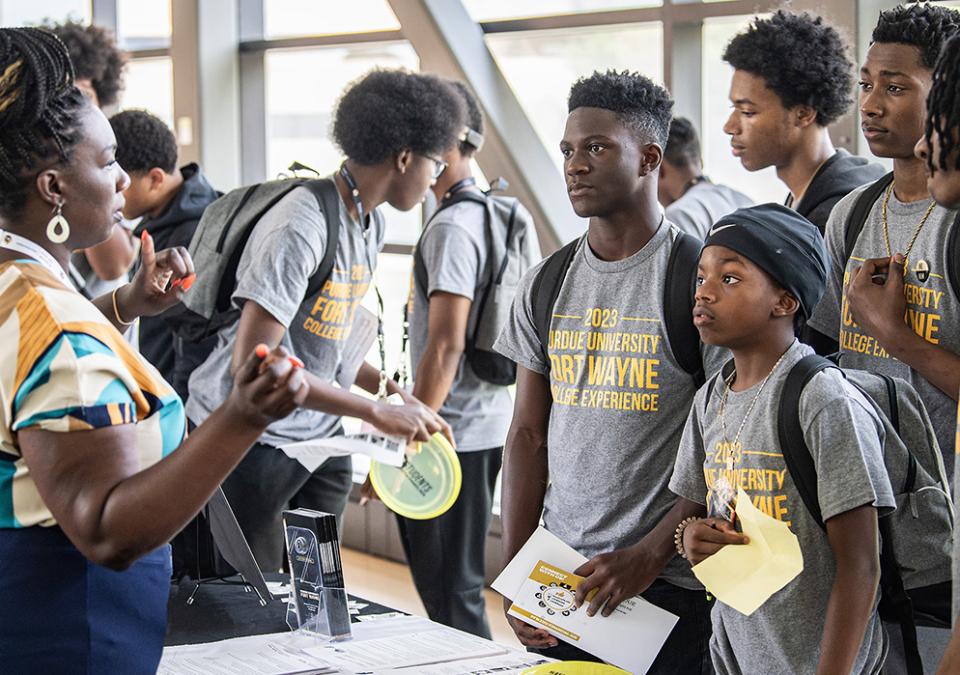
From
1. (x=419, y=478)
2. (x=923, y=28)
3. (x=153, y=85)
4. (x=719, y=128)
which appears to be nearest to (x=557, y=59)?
(x=719, y=128)

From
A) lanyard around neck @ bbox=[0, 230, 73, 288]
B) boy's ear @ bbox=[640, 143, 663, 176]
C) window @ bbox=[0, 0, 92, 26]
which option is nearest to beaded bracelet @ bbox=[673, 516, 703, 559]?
boy's ear @ bbox=[640, 143, 663, 176]

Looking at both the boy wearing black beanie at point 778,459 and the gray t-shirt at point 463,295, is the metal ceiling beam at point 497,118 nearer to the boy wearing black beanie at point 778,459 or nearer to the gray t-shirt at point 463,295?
the gray t-shirt at point 463,295

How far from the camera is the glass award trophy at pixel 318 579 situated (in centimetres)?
217

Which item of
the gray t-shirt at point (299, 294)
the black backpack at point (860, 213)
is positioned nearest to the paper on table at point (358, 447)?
the gray t-shirt at point (299, 294)

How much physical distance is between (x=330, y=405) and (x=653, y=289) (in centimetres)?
84

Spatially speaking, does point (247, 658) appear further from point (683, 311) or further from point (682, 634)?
point (683, 311)

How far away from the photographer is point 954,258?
2014 mm

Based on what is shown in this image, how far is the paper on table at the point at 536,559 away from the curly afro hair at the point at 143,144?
2176 mm

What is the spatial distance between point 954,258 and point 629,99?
714 mm

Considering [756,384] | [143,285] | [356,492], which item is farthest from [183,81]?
[756,384]

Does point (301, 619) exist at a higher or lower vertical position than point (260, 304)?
lower

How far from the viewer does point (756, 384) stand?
2.06 metres

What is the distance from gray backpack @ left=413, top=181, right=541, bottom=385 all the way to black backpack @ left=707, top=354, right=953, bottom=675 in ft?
5.55

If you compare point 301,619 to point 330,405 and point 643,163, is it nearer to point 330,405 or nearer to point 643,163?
point 330,405
